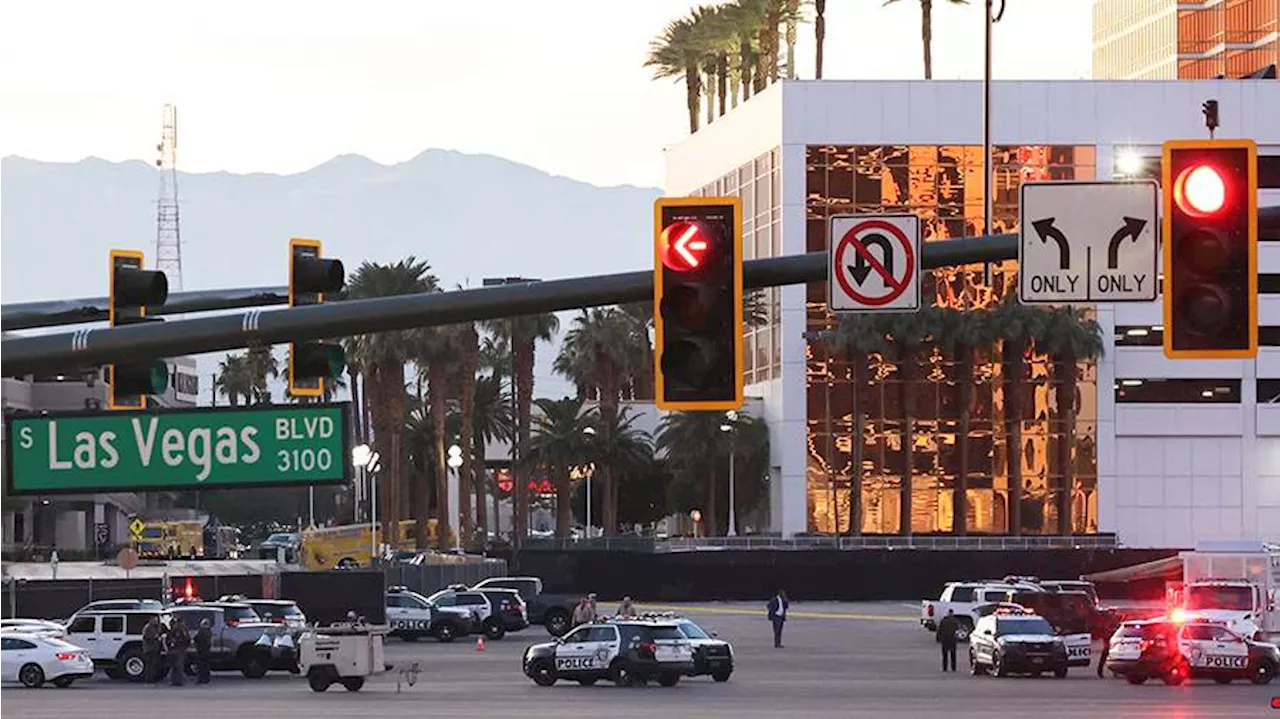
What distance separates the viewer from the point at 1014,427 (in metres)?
119

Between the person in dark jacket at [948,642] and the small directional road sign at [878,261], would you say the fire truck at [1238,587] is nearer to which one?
the person in dark jacket at [948,642]

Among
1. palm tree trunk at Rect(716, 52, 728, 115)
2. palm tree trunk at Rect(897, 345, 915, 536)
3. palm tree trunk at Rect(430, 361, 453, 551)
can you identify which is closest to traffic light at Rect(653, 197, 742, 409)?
palm tree trunk at Rect(897, 345, 915, 536)

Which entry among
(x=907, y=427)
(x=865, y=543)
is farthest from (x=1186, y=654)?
(x=907, y=427)

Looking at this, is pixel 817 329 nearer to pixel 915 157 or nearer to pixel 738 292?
pixel 915 157

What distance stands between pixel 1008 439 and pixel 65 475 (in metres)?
106

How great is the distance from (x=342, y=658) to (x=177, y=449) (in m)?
38.1

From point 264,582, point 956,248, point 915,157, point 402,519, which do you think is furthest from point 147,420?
point 402,519

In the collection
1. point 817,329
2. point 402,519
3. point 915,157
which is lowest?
point 402,519

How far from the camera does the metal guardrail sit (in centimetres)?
11219

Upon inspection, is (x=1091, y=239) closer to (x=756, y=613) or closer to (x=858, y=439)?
(x=756, y=613)

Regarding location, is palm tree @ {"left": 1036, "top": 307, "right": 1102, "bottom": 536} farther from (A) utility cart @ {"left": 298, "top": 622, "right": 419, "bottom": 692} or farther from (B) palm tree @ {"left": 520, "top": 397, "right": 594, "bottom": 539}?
(A) utility cart @ {"left": 298, "top": 622, "right": 419, "bottom": 692}

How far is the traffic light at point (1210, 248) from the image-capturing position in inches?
658

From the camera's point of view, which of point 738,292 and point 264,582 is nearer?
point 738,292

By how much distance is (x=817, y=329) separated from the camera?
119562 mm
